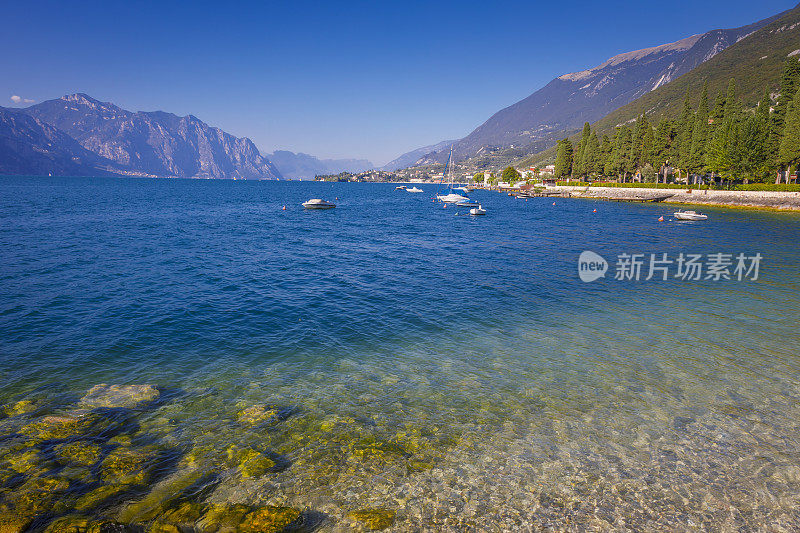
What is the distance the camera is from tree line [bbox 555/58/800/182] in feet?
286

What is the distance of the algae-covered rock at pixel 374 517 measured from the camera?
7.50 metres

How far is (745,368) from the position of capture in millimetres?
14680

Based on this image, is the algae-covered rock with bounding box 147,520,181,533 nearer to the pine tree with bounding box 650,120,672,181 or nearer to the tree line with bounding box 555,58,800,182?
the tree line with bounding box 555,58,800,182

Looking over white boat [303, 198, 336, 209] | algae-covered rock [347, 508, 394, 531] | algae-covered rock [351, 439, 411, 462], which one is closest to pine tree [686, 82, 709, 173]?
white boat [303, 198, 336, 209]

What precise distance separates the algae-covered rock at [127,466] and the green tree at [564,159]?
7571 inches

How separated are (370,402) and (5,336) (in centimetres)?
1782

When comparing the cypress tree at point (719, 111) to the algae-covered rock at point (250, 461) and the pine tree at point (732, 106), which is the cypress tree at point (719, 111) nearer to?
the pine tree at point (732, 106)

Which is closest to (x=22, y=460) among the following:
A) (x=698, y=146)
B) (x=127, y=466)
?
(x=127, y=466)

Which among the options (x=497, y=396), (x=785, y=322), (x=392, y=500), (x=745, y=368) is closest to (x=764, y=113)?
(x=785, y=322)

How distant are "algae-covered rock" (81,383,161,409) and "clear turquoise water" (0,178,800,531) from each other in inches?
18.7

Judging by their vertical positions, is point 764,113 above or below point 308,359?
above

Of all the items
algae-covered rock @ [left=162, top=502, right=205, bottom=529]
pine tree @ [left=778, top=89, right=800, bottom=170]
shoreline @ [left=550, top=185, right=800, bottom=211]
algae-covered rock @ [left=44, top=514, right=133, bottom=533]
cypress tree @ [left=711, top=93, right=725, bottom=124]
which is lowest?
algae-covered rock @ [left=162, top=502, right=205, bottom=529]

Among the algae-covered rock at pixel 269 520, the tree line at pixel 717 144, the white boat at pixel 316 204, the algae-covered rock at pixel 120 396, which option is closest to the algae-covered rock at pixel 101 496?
the algae-covered rock at pixel 269 520

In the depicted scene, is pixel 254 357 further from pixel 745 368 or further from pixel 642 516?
pixel 745 368
